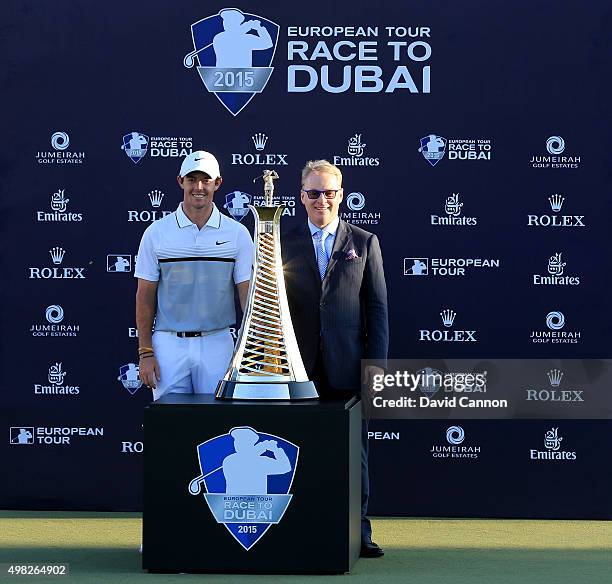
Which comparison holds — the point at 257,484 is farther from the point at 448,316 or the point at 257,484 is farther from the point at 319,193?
the point at 448,316

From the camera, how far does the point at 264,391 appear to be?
→ 4.49m

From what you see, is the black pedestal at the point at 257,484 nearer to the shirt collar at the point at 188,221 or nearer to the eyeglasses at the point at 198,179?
the shirt collar at the point at 188,221

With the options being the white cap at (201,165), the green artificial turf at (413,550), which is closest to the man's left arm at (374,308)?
the white cap at (201,165)

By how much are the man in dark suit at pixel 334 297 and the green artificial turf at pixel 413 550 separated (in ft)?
1.33

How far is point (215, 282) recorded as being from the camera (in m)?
5.04

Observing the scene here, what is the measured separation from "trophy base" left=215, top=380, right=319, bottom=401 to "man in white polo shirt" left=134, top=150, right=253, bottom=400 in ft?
1.69

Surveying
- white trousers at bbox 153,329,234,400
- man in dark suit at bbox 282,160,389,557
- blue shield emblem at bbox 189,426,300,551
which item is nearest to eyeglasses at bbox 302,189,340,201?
man in dark suit at bbox 282,160,389,557

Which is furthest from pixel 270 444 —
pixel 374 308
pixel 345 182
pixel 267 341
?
pixel 345 182

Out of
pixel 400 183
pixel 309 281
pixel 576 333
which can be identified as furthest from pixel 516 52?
pixel 309 281

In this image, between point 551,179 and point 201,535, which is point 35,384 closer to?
point 201,535

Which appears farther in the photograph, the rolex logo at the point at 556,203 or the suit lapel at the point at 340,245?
the rolex logo at the point at 556,203

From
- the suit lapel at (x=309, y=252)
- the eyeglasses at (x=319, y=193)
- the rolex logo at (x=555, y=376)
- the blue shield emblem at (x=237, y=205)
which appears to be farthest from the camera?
the blue shield emblem at (x=237, y=205)

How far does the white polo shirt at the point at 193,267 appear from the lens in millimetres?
5035

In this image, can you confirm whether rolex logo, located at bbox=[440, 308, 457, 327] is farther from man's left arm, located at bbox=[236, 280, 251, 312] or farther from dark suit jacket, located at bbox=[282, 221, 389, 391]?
man's left arm, located at bbox=[236, 280, 251, 312]
